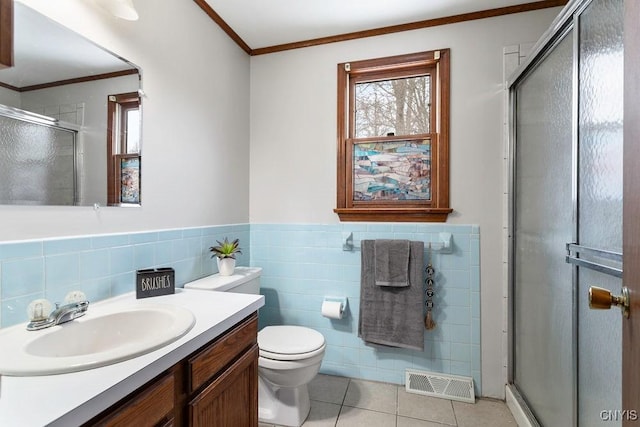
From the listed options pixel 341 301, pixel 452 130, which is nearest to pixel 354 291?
pixel 341 301

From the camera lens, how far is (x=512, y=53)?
1829 millimetres

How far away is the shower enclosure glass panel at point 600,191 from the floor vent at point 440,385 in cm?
83

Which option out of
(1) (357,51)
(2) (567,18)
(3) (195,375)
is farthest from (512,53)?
(3) (195,375)

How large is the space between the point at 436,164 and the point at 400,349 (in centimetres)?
128

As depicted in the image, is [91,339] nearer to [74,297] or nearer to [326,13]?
[74,297]

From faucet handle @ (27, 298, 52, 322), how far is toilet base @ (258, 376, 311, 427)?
110cm

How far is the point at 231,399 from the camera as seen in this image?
109 cm

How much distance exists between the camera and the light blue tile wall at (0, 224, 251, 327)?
3.04 ft

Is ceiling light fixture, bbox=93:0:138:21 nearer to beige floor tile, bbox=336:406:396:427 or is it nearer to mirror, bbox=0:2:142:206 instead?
mirror, bbox=0:2:142:206

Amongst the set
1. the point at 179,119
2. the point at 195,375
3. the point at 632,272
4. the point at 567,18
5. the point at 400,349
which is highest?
the point at 567,18

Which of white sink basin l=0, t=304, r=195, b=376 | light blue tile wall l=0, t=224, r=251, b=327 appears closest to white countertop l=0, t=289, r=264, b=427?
white sink basin l=0, t=304, r=195, b=376

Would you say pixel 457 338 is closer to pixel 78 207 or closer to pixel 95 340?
pixel 95 340

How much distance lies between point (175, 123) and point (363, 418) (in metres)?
1.96

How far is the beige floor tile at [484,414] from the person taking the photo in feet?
5.38
